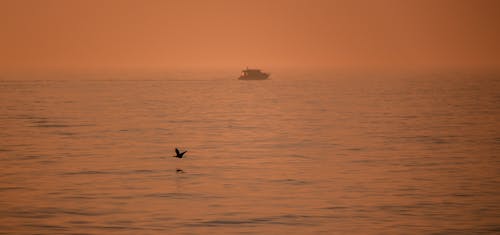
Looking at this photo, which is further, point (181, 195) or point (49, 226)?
point (181, 195)

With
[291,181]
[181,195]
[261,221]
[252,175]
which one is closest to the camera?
[261,221]

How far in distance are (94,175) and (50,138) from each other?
66.3 ft

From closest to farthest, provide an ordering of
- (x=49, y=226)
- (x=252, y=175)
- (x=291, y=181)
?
(x=49, y=226), (x=291, y=181), (x=252, y=175)

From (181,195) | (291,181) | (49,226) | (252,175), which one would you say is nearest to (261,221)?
(181,195)

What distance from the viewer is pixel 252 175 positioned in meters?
42.8

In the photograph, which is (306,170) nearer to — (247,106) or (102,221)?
(102,221)

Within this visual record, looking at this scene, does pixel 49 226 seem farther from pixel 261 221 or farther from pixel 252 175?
pixel 252 175

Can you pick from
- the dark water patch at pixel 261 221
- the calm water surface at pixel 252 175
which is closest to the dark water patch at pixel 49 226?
the calm water surface at pixel 252 175

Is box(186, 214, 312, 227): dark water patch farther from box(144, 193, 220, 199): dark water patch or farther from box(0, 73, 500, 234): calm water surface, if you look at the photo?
box(144, 193, 220, 199): dark water patch

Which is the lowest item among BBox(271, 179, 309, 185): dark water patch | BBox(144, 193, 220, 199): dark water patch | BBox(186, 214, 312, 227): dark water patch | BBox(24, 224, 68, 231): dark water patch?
BBox(186, 214, 312, 227): dark water patch

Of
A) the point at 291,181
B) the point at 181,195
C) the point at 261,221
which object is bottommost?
the point at 261,221

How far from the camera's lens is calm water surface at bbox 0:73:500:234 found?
3159 centimetres

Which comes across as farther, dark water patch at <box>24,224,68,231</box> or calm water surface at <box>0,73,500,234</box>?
calm water surface at <box>0,73,500,234</box>

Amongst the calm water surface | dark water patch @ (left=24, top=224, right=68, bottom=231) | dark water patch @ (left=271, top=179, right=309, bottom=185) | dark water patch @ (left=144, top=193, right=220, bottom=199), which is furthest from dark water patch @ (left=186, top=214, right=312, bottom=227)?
dark water patch @ (left=271, top=179, right=309, bottom=185)
